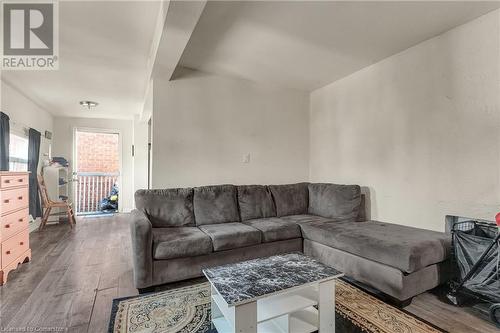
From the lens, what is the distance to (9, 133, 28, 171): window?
154 inches

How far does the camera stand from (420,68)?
2.61 meters

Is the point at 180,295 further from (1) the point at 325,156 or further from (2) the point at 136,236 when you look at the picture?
(1) the point at 325,156

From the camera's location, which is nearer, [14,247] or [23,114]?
[14,247]

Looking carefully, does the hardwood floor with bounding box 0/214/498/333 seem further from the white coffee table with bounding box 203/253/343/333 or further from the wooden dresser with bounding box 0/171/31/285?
the white coffee table with bounding box 203/253/343/333

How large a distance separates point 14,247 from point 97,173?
4415 mm

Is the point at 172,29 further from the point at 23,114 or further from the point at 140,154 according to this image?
the point at 140,154

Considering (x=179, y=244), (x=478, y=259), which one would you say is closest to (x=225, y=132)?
(x=179, y=244)

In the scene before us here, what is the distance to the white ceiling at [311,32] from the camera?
2045 mm

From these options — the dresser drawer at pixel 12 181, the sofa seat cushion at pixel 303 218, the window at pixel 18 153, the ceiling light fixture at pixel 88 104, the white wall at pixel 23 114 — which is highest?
the ceiling light fixture at pixel 88 104

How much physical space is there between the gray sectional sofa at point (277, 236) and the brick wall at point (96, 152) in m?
4.87

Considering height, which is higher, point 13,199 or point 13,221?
point 13,199

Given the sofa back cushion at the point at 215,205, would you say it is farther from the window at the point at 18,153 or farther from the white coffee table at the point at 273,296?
the window at the point at 18,153

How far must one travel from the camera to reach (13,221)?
259cm

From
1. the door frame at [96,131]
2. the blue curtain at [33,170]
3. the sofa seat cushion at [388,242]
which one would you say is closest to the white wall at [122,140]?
the door frame at [96,131]
